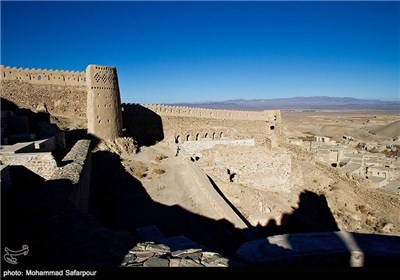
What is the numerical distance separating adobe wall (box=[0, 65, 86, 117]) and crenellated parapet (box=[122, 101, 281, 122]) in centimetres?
429

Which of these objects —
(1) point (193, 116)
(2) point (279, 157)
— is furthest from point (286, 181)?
(1) point (193, 116)

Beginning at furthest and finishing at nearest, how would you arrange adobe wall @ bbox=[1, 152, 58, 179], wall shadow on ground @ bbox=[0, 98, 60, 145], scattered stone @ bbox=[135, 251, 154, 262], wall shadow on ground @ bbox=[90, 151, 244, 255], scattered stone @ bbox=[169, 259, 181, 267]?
1. wall shadow on ground @ bbox=[0, 98, 60, 145]
2. wall shadow on ground @ bbox=[90, 151, 244, 255]
3. adobe wall @ bbox=[1, 152, 58, 179]
4. scattered stone @ bbox=[135, 251, 154, 262]
5. scattered stone @ bbox=[169, 259, 181, 267]

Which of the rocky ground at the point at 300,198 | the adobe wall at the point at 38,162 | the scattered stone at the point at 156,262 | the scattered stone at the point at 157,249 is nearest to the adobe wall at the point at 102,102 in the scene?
the rocky ground at the point at 300,198

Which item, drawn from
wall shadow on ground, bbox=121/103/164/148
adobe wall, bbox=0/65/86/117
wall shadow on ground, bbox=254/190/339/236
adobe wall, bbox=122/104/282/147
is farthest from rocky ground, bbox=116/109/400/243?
adobe wall, bbox=122/104/282/147

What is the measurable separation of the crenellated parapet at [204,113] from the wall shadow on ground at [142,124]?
0.21 m

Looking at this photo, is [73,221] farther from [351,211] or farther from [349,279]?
[351,211]

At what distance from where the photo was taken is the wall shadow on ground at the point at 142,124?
838 inches

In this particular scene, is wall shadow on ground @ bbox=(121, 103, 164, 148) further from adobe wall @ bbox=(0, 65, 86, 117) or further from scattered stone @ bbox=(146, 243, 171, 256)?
scattered stone @ bbox=(146, 243, 171, 256)

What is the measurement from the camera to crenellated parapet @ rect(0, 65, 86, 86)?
16.0 metres

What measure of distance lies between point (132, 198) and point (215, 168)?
4.34m

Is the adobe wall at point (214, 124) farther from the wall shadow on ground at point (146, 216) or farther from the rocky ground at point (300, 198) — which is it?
the wall shadow on ground at point (146, 216)

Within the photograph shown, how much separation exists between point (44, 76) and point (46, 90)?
83 centimetres

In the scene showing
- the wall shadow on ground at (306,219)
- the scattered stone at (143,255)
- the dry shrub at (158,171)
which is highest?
the scattered stone at (143,255)

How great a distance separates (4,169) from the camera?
569 cm
